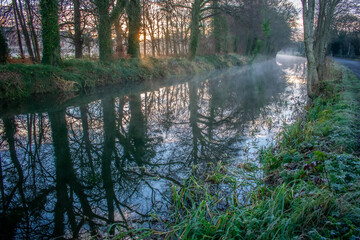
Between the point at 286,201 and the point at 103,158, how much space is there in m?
3.15

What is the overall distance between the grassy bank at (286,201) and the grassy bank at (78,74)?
8238mm

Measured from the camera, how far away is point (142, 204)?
307cm

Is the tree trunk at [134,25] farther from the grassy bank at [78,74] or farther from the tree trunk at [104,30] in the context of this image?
the tree trunk at [104,30]

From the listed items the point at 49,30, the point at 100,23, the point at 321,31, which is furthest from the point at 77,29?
the point at 321,31

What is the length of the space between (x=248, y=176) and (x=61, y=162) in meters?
3.13

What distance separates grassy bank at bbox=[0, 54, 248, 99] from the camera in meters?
8.69

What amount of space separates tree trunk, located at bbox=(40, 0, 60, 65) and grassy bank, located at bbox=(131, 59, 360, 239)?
9.75 m

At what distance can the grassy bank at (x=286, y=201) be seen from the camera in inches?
85.8

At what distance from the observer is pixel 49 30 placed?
10.7 m

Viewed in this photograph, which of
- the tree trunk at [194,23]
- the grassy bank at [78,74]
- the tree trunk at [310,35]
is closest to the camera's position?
the tree trunk at [310,35]

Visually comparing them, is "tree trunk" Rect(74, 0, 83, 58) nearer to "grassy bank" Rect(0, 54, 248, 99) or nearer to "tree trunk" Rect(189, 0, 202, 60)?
"grassy bank" Rect(0, 54, 248, 99)

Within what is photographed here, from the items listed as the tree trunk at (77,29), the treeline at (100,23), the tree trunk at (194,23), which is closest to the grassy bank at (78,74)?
the treeline at (100,23)

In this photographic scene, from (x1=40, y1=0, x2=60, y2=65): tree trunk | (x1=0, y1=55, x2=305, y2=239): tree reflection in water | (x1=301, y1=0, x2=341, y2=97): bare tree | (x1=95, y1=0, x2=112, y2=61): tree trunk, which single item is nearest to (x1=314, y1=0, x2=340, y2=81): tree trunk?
(x1=301, y1=0, x2=341, y2=97): bare tree

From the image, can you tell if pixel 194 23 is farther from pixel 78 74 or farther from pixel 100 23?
pixel 78 74
